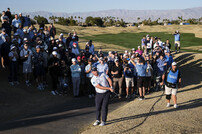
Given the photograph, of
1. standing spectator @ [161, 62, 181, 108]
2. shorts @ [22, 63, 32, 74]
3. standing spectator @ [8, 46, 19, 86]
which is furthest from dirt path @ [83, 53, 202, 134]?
standing spectator @ [8, 46, 19, 86]

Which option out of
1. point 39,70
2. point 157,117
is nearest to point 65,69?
point 39,70

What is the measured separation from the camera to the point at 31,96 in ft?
38.2

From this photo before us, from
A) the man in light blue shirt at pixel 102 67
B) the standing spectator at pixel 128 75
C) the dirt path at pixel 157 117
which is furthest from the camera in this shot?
the standing spectator at pixel 128 75

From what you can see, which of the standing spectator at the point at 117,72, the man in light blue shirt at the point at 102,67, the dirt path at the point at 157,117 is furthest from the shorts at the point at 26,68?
the dirt path at the point at 157,117

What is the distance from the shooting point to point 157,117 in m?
8.80

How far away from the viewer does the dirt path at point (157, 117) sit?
7635 millimetres

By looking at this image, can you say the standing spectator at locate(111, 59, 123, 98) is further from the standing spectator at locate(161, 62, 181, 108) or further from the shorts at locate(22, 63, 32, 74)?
the shorts at locate(22, 63, 32, 74)

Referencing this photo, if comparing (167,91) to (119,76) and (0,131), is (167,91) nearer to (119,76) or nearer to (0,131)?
(119,76)

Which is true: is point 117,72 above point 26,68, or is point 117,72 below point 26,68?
below

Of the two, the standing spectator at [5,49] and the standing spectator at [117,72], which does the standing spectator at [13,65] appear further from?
the standing spectator at [117,72]

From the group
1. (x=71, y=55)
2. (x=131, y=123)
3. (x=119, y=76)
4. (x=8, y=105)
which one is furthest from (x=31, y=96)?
(x=131, y=123)

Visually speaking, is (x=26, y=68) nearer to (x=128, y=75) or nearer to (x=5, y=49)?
(x=5, y=49)

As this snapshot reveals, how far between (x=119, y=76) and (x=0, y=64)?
6828mm

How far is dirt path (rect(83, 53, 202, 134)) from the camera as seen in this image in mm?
7635
